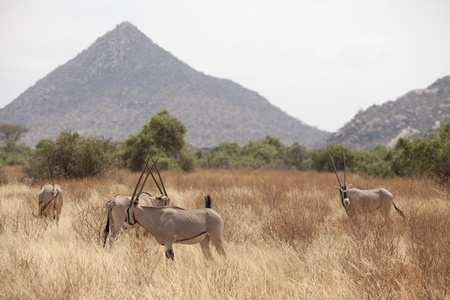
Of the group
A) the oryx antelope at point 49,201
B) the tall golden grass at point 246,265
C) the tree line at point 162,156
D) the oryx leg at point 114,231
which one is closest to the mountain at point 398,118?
the tree line at point 162,156

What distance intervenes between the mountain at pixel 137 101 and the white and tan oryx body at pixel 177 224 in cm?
11898

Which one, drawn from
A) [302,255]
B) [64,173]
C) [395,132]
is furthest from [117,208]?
[395,132]

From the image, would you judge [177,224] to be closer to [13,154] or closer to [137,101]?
[13,154]

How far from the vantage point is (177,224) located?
4750mm

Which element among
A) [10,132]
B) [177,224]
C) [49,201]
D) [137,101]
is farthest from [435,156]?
[137,101]

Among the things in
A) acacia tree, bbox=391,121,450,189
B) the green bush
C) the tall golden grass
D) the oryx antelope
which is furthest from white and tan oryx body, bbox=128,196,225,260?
the green bush

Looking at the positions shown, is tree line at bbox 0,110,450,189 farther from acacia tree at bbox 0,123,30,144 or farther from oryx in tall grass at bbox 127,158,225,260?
acacia tree at bbox 0,123,30,144

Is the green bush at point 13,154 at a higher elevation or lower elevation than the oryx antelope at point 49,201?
lower

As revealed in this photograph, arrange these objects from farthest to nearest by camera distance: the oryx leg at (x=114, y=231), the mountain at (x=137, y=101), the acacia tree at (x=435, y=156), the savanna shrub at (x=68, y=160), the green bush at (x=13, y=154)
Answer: the mountain at (x=137, y=101) → the green bush at (x=13, y=154) → the savanna shrub at (x=68, y=160) → the acacia tree at (x=435, y=156) → the oryx leg at (x=114, y=231)

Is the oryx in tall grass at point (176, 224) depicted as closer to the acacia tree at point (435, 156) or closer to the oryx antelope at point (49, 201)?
the oryx antelope at point (49, 201)

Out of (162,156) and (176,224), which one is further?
(162,156)

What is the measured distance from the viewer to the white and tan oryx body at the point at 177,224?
4.73 m

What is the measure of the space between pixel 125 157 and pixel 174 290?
795 inches

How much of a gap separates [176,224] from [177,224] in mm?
14
